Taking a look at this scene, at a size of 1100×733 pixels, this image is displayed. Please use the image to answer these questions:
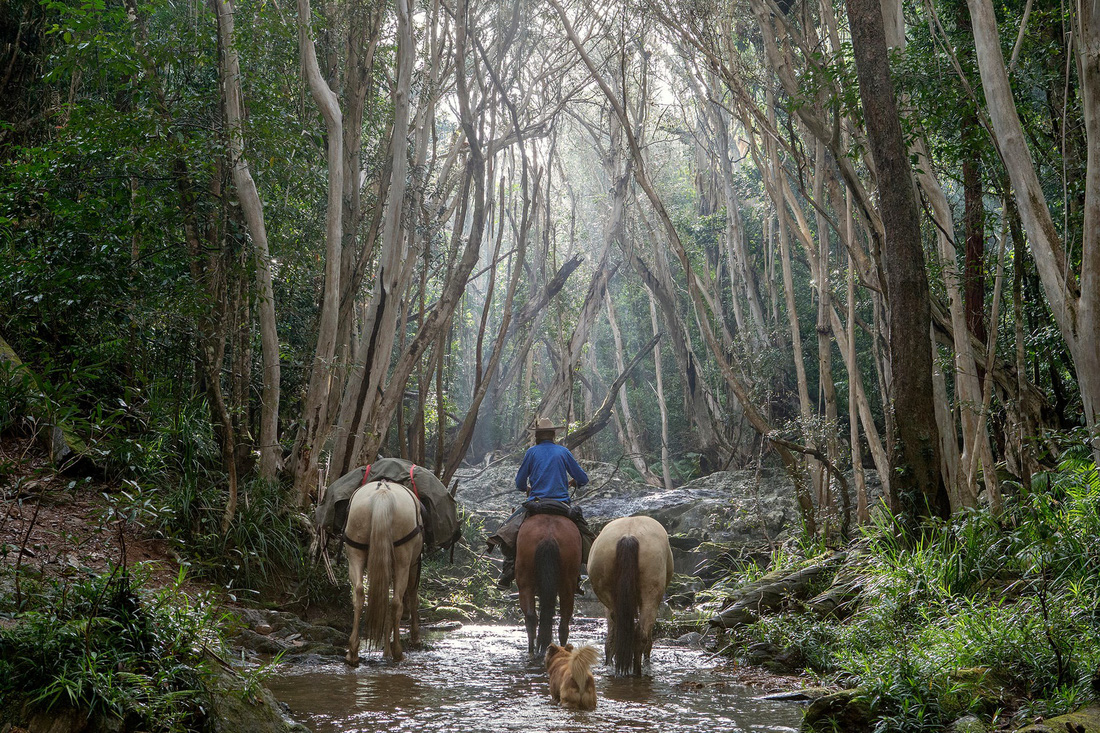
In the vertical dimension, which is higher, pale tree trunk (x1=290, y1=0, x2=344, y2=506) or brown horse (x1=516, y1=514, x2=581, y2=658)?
Result: pale tree trunk (x1=290, y1=0, x2=344, y2=506)

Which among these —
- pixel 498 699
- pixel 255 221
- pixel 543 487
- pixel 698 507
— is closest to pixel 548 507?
A: pixel 543 487

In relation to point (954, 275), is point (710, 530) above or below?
below

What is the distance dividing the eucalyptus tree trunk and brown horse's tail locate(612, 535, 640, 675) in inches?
94.0

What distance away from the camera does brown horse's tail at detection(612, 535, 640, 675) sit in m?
6.32

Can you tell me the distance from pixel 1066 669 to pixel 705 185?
67.5 ft

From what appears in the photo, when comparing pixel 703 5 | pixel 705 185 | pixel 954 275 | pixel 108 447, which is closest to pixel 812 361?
pixel 705 185

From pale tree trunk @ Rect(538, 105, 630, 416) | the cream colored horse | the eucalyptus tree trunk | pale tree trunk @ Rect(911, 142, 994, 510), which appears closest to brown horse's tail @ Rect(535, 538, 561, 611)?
the cream colored horse

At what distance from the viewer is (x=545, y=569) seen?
7.15 metres

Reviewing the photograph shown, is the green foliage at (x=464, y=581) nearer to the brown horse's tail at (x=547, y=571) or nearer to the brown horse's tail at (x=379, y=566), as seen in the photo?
the brown horse's tail at (x=547, y=571)

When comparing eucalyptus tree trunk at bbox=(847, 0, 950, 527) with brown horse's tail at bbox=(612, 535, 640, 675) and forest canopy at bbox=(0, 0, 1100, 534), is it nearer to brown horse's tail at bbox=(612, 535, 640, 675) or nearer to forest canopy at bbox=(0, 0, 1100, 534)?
forest canopy at bbox=(0, 0, 1100, 534)

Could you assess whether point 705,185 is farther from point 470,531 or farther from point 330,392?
point 330,392

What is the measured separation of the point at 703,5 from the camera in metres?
12.0

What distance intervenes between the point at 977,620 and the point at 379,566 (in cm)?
438

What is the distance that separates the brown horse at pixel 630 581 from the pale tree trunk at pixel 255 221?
4268 mm
